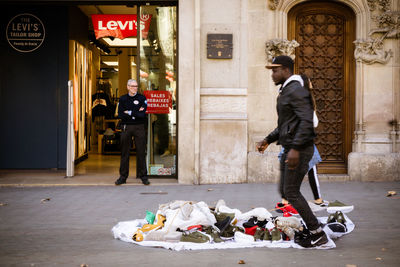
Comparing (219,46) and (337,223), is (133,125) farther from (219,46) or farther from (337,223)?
(337,223)

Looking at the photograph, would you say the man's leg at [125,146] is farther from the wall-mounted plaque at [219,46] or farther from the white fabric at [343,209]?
the white fabric at [343,209]

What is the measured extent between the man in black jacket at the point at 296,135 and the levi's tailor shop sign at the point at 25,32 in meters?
9.01

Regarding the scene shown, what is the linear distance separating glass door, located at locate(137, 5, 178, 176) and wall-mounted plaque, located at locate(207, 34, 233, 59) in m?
0.93

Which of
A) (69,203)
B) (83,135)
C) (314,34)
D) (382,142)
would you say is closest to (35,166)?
(83,135)

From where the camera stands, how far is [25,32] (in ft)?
42.8

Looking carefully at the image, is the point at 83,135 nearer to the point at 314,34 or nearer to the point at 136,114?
the point at 136,114

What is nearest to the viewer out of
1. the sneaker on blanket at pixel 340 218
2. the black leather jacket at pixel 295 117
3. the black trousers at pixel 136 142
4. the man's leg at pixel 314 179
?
the black leather jacket at pixel 295 117

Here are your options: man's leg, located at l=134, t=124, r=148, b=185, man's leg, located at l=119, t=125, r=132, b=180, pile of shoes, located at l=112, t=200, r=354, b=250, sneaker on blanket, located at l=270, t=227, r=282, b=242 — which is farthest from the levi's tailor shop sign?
sneaker on blanket, located at l=270, t=227, r=282, b=242

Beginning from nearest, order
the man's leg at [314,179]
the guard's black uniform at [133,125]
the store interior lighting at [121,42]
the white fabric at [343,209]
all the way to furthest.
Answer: the white fabric at [343,209] → the man's leg at [314,179] → the guard's black uniform at [133,125] → the store interior lighting at [121,42]

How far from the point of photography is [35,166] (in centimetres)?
1303

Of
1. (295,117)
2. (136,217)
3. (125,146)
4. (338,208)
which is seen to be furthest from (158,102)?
(295,117)

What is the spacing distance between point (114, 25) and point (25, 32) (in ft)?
8.87

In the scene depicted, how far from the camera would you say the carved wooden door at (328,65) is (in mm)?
11242

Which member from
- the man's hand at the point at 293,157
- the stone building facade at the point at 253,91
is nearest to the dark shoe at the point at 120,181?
the stone building facade at the point at 253,91
